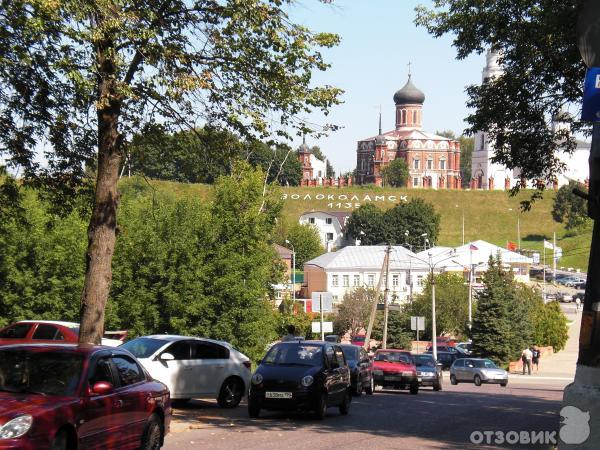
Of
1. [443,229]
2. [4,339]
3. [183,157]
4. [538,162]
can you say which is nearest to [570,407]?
[183,157]

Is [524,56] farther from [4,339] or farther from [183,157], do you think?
[4,339]

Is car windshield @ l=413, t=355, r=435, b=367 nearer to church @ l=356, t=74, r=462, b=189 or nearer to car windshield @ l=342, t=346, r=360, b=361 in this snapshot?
car windshield @ l=342, t=346, r=360, b=361

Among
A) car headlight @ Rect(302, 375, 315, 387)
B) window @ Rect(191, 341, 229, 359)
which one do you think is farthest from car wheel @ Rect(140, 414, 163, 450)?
window @ Rect(191, 341, 229, 359)

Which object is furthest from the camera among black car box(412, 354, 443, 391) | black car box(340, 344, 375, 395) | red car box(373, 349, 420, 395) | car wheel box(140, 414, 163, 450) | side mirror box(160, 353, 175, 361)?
black car box(412, 354, 443, 391)

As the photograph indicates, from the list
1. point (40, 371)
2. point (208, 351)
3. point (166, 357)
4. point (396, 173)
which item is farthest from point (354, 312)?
point (396, 173)

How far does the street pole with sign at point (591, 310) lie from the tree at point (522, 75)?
10.4 meters

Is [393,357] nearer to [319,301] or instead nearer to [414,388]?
[414,388]

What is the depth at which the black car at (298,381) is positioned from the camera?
58.2ft

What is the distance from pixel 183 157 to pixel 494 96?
6383 millimetres

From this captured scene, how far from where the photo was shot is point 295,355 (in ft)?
61.9

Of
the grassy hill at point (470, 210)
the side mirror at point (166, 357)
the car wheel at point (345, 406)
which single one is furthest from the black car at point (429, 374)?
the grassy hill at point (470, 210)

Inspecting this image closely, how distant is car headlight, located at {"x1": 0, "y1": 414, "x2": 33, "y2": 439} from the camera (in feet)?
30.1

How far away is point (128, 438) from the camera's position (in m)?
11.5

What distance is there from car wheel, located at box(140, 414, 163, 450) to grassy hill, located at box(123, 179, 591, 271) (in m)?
132
